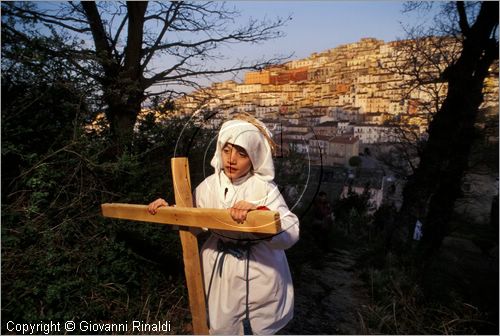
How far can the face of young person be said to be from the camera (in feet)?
6.40

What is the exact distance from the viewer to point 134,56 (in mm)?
4941

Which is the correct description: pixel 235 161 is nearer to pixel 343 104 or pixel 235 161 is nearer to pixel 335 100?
pixel 335 100

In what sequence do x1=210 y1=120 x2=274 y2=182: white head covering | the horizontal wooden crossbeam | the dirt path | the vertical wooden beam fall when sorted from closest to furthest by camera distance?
the horizontal wooden crossbeam → x1=210 y1=120 x2=274 y2=182: white head covering → the vertical wooden beam → the dirt path

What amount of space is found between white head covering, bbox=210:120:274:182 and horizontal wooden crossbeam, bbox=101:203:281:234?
1.29 feet

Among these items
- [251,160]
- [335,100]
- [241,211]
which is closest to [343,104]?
[335,100]

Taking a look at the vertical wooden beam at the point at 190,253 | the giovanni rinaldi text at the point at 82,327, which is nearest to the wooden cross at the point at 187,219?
the vertical wooden beam at the point at 190,253

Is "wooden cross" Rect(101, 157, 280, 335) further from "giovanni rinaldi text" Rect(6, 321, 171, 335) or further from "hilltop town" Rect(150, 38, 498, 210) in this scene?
"giovanni rinaldi text" Rect(6, 321, 171, 335)

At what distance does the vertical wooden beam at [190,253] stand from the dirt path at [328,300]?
1.92 m

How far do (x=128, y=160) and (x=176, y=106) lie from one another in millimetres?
1489

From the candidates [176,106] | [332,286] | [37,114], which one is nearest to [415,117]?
[332,286]

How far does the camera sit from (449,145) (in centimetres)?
681

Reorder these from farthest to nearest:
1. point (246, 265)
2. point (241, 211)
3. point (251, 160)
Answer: point (246, 265) < point (251, 160) < point (241, 211)

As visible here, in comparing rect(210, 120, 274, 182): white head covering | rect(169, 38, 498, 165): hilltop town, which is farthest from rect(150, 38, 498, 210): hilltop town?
rect(210, 120, 274, 182): white head covering

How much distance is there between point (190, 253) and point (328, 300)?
3.35 metres
